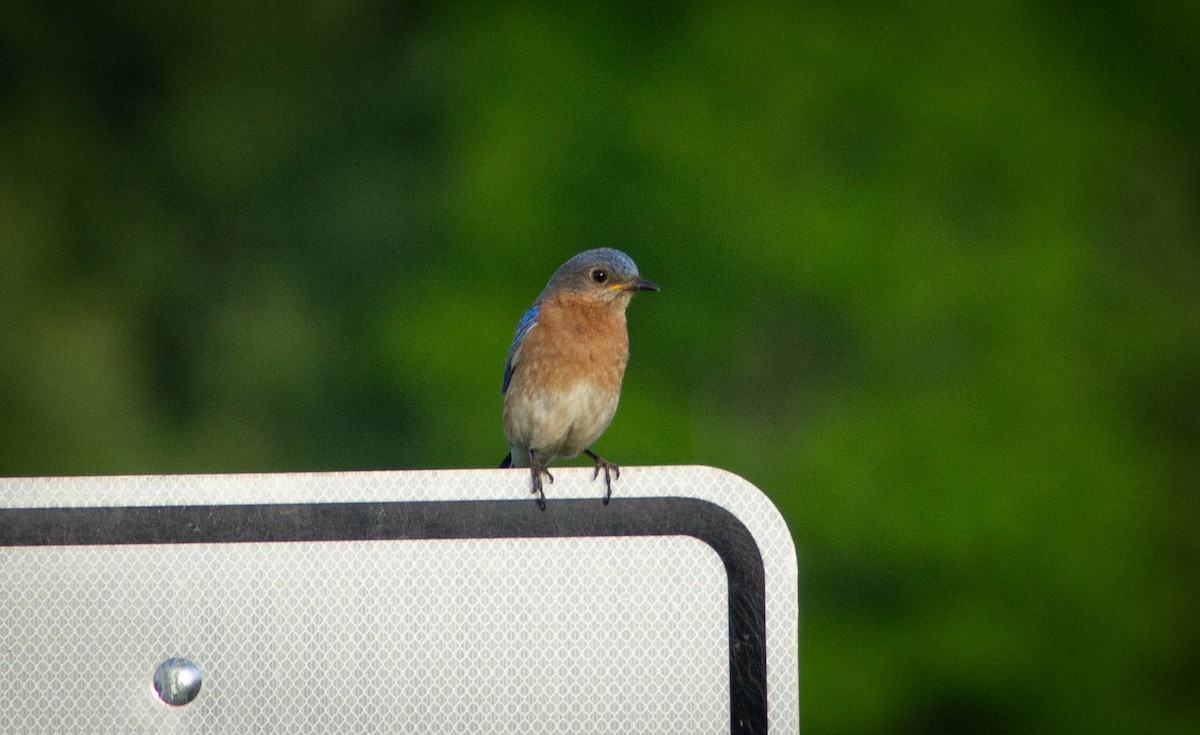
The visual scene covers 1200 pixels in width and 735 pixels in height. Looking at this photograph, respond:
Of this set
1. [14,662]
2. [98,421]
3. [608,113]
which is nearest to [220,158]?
[98,421]

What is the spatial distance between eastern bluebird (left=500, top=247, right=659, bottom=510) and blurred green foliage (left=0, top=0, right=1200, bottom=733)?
2091mm

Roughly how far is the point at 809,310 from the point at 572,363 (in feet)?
9.96

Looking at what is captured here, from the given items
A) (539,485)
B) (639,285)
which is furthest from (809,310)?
(539,485)

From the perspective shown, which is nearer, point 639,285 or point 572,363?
point 572,363

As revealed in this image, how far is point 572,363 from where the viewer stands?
4203mm

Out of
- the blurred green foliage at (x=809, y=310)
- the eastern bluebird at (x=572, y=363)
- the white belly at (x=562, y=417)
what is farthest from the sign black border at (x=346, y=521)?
the blurred green foliage at (x=809, y=310)

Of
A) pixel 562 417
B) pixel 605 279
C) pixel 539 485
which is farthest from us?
pixel 605 279

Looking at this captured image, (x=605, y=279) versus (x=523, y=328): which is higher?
(x=605, y=279)

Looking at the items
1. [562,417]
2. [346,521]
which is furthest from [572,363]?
[346,521]

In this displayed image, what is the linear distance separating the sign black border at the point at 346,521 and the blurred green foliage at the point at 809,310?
4.67 meters

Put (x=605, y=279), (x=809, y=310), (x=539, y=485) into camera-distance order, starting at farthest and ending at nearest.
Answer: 1. (x=809, y=310)
2. (x=605, y=279)
3. (x=539, y=485)

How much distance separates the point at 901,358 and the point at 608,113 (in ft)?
7.07

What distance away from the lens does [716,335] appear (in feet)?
23.2

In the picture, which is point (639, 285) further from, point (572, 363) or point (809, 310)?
point (809, 310)
